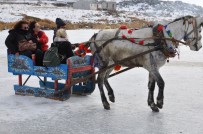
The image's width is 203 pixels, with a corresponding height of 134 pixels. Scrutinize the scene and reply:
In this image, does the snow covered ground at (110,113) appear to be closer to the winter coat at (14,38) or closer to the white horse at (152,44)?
the white horse at (152,44)

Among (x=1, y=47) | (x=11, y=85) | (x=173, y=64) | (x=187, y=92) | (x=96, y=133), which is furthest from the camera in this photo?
(x=1, y=47)

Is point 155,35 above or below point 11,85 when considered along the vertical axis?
above

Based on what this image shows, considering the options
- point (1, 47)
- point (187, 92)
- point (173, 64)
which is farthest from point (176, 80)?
point (1, 47)

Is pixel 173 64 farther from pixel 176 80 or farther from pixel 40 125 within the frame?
pixel 40 125

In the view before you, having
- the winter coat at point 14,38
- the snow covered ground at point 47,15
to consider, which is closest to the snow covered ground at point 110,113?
the winter coat at point 14,38

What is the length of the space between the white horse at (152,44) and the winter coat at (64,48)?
72 cm

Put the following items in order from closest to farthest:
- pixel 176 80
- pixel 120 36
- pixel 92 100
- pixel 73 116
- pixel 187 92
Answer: pixel 73 116 < pixel 120 36 < pixel 92 100 < pixel 187 92 < pixel 176 80

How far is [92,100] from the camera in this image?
814 cm

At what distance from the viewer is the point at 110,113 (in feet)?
23.0

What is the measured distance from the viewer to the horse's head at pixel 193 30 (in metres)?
6.71

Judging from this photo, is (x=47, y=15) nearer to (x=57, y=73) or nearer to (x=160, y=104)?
(x=57, y=73)

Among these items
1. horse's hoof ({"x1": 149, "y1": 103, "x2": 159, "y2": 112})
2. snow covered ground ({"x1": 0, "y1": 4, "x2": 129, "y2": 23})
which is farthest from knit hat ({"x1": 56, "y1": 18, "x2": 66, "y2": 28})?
snow covered ground ({"x1": 0, "y1": 4, "x2": 129, "y2": 23})

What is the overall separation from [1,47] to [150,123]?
13.6m

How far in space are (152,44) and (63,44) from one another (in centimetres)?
206
